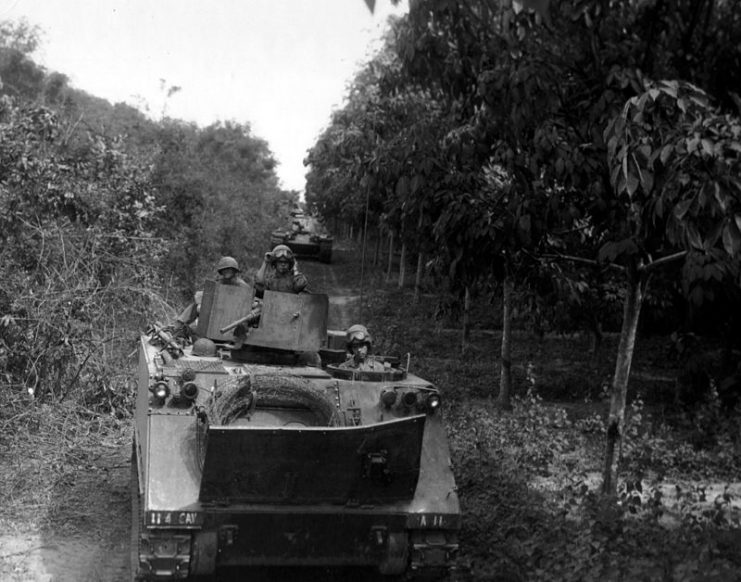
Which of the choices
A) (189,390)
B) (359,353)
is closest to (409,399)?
(359,353)

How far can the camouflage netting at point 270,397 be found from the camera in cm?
673

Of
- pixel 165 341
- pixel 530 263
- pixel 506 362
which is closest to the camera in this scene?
pixel 165 341

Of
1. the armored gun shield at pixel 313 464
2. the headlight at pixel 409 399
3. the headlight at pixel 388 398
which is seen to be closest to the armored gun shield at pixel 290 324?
the headlight at pixel 388 398

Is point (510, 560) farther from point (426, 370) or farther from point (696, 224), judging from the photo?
point (426, 370)

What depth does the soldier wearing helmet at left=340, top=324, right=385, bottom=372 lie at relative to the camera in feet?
25.5

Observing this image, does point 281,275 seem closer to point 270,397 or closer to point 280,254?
point 280,254

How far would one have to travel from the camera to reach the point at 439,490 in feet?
22.3

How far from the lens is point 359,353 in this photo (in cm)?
783

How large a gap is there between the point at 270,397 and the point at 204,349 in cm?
125

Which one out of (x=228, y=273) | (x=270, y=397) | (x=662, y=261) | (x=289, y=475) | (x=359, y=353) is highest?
(x=662, y=261)

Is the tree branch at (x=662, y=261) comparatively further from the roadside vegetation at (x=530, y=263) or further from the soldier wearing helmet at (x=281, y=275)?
the soldier wearing helmet at (x=281, y=275)

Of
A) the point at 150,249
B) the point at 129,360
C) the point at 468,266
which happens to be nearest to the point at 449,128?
the point at 468,266

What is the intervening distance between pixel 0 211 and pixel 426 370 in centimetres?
737

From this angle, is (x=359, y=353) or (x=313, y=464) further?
(x=359, y=353)
